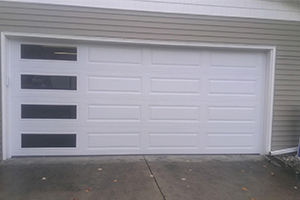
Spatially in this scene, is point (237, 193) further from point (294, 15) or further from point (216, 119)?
point (294, 15)

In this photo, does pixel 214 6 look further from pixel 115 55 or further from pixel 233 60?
pixel 115 55

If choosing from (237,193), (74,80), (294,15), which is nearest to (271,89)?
(294,15)

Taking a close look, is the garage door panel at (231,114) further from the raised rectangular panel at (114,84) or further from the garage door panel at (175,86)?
the raised rectangular panel at (114,84)

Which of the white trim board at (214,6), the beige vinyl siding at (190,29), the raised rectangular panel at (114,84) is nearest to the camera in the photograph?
the beige vinyl siding at (190,29)

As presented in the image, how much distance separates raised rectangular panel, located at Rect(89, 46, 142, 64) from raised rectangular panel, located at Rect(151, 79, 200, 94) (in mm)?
570

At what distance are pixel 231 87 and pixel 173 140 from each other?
1599 mm

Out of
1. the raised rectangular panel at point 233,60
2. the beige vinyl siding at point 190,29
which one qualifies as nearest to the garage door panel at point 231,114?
the beige vinyl siding at point 190,29

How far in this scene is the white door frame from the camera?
12.5 feet

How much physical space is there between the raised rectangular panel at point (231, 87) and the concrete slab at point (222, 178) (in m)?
1.31

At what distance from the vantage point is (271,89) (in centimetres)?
435

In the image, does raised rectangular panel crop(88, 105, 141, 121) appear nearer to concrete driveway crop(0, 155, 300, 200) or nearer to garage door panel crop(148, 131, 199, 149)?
garage door panel crop(148, 131, 199, 149)

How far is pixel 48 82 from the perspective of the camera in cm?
404

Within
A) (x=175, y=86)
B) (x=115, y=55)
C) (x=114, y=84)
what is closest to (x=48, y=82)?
(x=114, y=84)

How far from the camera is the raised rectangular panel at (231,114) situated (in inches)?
174
